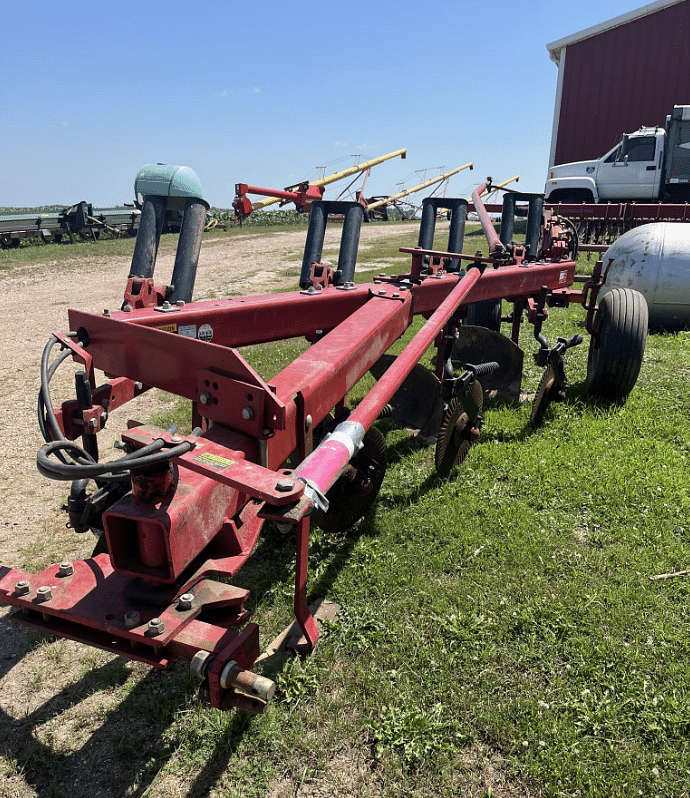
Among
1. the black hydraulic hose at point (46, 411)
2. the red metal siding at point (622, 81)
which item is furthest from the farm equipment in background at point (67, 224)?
the black hydraulic hose at point (46, 411)

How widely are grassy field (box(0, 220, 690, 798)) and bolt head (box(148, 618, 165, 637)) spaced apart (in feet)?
2.50

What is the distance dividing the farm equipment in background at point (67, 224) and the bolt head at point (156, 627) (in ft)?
66.5

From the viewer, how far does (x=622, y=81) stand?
1914cm

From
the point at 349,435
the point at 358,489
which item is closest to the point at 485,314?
the point at 358,489

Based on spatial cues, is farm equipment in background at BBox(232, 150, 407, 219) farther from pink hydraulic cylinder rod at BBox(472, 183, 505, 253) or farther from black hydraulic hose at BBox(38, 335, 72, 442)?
black hydraulic hose at BBox(38, 335, 72, 442)

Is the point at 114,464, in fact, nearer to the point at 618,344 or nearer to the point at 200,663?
the point at 200,663

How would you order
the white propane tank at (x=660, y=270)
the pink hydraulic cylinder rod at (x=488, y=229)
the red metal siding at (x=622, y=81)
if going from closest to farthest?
1. the pink hydraulic cylinder rod at (x=488, y=229)
2. the white propane tank at (x=660, y=270)
3. the red metal siding at (x=622, y=81)

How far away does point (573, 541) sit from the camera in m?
3.26

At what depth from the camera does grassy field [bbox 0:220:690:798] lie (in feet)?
6.68

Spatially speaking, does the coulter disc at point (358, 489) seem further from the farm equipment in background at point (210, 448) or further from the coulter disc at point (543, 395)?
the coulter disc at point (543, 395)

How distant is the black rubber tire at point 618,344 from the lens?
4598mm

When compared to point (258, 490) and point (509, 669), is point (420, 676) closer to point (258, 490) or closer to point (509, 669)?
point (509, 669)

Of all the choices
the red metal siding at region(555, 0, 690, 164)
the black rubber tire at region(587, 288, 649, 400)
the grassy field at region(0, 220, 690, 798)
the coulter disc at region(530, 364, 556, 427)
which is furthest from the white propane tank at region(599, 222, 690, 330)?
the red metal siding at region(555, 0, 690, 164)

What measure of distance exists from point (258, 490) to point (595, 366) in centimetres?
411
